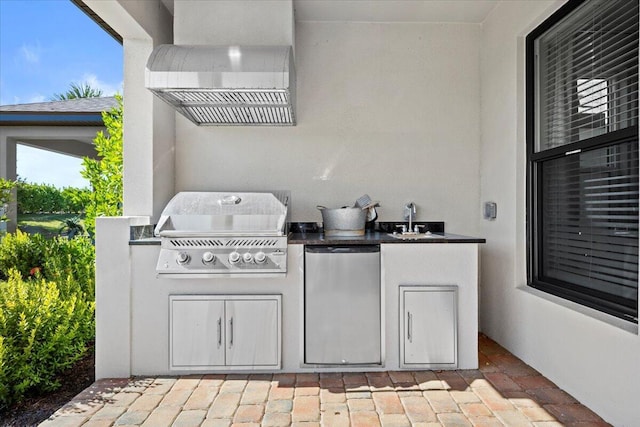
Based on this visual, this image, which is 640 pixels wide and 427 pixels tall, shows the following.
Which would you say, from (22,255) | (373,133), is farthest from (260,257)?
(22,255)

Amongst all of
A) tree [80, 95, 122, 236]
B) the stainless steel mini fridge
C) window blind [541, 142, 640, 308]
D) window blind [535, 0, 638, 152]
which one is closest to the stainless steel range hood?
the stainless steel mini fridge

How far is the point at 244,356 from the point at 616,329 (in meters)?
2.18

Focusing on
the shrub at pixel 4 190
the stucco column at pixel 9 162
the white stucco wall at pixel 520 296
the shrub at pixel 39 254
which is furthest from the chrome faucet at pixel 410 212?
the stucco column at pixel 9 162

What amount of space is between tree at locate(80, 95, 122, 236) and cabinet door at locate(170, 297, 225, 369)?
181 centimetres

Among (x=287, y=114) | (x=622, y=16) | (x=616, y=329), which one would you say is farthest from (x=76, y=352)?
(x=622, y=16)

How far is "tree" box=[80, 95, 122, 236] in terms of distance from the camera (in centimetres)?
411

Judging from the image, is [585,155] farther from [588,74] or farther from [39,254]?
[39,254]

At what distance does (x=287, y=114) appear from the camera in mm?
3492

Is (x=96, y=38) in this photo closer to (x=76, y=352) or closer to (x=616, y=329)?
(x=76, y=352)

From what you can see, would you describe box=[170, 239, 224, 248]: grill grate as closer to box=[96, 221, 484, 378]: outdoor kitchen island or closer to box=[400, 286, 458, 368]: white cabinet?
box=[96, 221, 484, 378]: outdoor kitchen island

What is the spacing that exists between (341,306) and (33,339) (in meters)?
1.98

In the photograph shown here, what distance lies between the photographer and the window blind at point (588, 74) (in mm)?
2197

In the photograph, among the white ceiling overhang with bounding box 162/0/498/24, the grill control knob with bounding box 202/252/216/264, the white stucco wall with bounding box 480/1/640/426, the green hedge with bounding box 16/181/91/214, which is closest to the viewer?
the white stucco wall with bounding box 480/1/640/426

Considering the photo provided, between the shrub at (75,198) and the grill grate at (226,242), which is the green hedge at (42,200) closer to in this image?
the shrub at (75,198)
